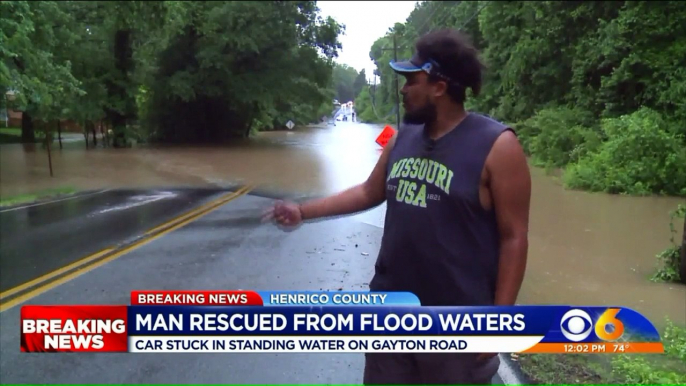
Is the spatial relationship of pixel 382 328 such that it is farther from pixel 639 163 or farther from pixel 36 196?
pixel 36 196

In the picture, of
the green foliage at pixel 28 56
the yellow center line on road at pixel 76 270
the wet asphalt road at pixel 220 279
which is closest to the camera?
the wet asphalt road at pixel 220 279

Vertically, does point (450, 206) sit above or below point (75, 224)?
above

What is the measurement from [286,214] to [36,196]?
57.2 ft

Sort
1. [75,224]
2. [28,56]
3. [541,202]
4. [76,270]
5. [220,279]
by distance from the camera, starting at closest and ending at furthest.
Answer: [220,279] < [76,270] < [75,224] < [541,202] < [28,56]

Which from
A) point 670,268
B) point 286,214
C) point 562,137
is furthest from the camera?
point 562,137

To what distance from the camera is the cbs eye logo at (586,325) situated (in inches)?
110

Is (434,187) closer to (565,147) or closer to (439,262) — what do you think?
(439,262)

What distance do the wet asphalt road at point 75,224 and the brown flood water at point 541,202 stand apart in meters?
3.53

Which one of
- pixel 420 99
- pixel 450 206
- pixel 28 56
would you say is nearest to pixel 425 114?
pixel 420 99

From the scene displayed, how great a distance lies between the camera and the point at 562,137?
24328 mm

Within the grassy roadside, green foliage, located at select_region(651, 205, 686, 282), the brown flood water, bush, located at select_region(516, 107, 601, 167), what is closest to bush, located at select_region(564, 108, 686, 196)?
the brown flood water

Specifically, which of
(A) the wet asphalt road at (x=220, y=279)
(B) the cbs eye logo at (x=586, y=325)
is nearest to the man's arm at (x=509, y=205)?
(B) the cbs eye logo at (x=586, y=325)

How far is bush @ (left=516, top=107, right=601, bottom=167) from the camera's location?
74.8 feet

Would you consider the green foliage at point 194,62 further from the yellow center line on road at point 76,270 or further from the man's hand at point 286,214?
the man's hand at point 286,214
